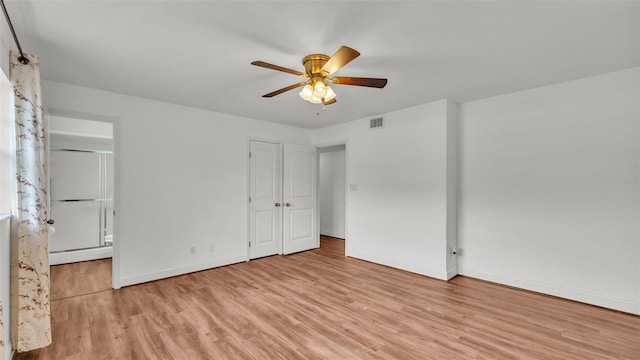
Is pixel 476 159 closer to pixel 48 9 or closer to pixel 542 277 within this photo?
pixel 542 277

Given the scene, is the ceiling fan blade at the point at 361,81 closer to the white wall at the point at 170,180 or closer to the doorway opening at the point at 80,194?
the white wall at the point at 170,180

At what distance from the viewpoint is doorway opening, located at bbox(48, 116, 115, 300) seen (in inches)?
176

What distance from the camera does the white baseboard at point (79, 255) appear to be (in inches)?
173

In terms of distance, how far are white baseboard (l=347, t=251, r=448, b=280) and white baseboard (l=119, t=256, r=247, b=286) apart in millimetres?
1960

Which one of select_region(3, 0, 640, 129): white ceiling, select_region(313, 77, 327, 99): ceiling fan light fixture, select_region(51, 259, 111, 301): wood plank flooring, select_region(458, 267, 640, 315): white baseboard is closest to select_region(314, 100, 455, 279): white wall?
select_region(458, 267, 640, 315): white baseboard

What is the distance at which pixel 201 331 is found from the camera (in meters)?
2.45

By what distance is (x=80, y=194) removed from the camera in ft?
15.7

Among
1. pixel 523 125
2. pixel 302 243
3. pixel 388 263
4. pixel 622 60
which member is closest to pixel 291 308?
pixel 388 263

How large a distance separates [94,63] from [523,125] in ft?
15.5

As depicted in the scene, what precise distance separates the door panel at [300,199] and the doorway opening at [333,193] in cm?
118


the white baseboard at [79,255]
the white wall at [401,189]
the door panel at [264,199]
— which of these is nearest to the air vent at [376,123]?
the white wall at [401,189]

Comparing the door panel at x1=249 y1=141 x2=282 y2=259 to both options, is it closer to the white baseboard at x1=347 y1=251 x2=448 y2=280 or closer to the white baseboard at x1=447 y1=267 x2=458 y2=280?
the white baseboard at x1=347 y1=251 x2=448 y2=280

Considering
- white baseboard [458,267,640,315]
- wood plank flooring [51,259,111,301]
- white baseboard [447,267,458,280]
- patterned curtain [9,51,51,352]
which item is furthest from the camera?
white baseboard [447,267,458,280]

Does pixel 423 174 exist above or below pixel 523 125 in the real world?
below
